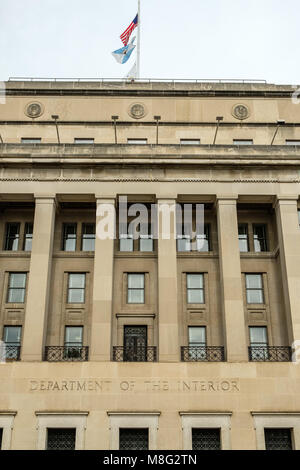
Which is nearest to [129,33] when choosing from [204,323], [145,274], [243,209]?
[243,209]

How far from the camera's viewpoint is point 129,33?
1550 inches

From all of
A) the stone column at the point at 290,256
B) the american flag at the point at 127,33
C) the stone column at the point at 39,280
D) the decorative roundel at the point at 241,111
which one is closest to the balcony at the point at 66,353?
the stone column at the point at 39,280

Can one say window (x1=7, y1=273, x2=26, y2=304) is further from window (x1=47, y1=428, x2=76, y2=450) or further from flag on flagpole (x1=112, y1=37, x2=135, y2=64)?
flag on flagpole (x1=112, y1=37, x2=135, y2=64)

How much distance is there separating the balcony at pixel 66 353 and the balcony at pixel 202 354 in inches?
206

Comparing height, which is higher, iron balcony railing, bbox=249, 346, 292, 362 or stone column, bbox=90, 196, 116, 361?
stone column, bbox=90, 196, 116, 361

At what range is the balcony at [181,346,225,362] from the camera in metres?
27.7

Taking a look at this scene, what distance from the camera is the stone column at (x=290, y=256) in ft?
89.0

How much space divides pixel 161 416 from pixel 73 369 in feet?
15.4

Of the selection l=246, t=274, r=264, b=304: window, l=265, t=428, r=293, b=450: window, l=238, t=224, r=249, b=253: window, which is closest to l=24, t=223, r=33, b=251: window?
l=238, t=224, r=249, b=253: window

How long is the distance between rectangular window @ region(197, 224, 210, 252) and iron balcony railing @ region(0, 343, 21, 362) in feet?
38.2

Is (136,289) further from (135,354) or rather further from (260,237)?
(260,237)

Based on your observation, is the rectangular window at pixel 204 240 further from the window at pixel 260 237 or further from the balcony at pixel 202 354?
the balcony at pixel 202 354

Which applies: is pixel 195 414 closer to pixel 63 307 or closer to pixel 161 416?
pixel 161 416

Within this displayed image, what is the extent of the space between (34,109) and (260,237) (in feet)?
59.0
